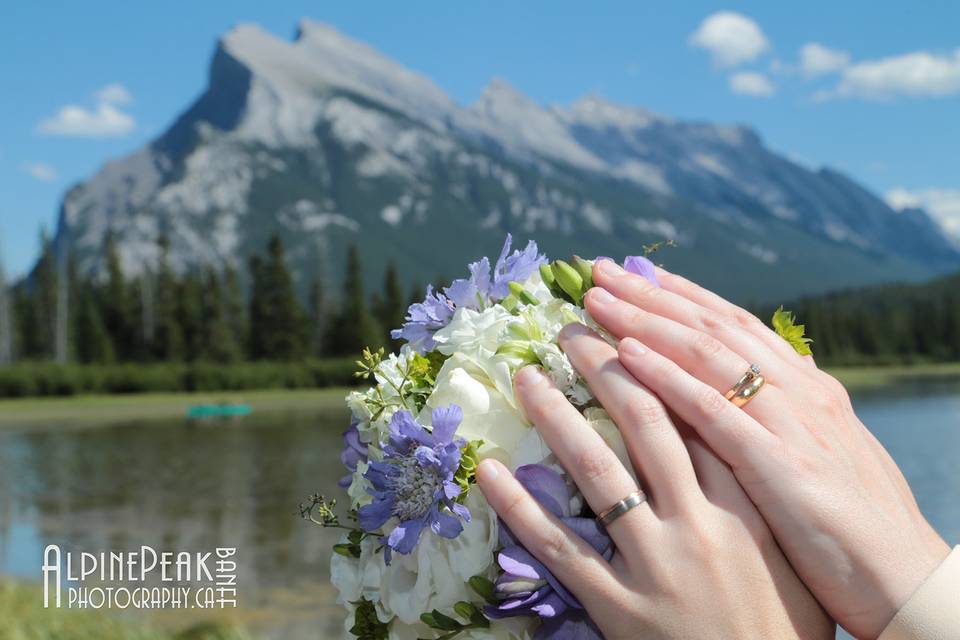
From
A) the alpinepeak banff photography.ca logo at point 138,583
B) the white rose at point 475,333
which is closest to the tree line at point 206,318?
the alpinepeak banff photography.ca logo at point 138,583

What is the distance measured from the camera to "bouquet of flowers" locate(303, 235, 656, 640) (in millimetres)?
1411

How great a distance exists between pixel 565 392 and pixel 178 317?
9637 centimetres

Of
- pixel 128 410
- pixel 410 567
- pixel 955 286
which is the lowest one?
pixel 410 567

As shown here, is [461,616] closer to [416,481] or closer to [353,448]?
[416,481]

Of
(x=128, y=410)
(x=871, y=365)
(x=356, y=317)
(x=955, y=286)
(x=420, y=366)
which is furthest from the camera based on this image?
(x=955, y=286)

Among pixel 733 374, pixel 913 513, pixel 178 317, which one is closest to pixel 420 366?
pixel 733 374

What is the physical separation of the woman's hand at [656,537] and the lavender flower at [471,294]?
13.4 inches

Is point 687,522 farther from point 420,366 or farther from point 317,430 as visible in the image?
point 317,430

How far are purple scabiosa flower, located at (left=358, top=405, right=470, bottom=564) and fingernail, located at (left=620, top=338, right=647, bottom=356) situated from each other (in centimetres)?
27

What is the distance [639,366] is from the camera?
4.62 feet

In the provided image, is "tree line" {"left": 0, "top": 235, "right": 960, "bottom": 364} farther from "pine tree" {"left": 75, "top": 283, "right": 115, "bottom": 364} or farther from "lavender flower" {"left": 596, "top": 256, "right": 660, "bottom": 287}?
"lavender flower" {"left": 596, "top": 256, "right": 660, "bottom": 287}

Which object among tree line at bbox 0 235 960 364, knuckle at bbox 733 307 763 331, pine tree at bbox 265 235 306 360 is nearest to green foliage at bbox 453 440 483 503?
knuckle at bbox 733 307 763 331

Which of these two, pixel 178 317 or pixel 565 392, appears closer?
pixel 565 392

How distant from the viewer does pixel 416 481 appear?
4.90 feet
